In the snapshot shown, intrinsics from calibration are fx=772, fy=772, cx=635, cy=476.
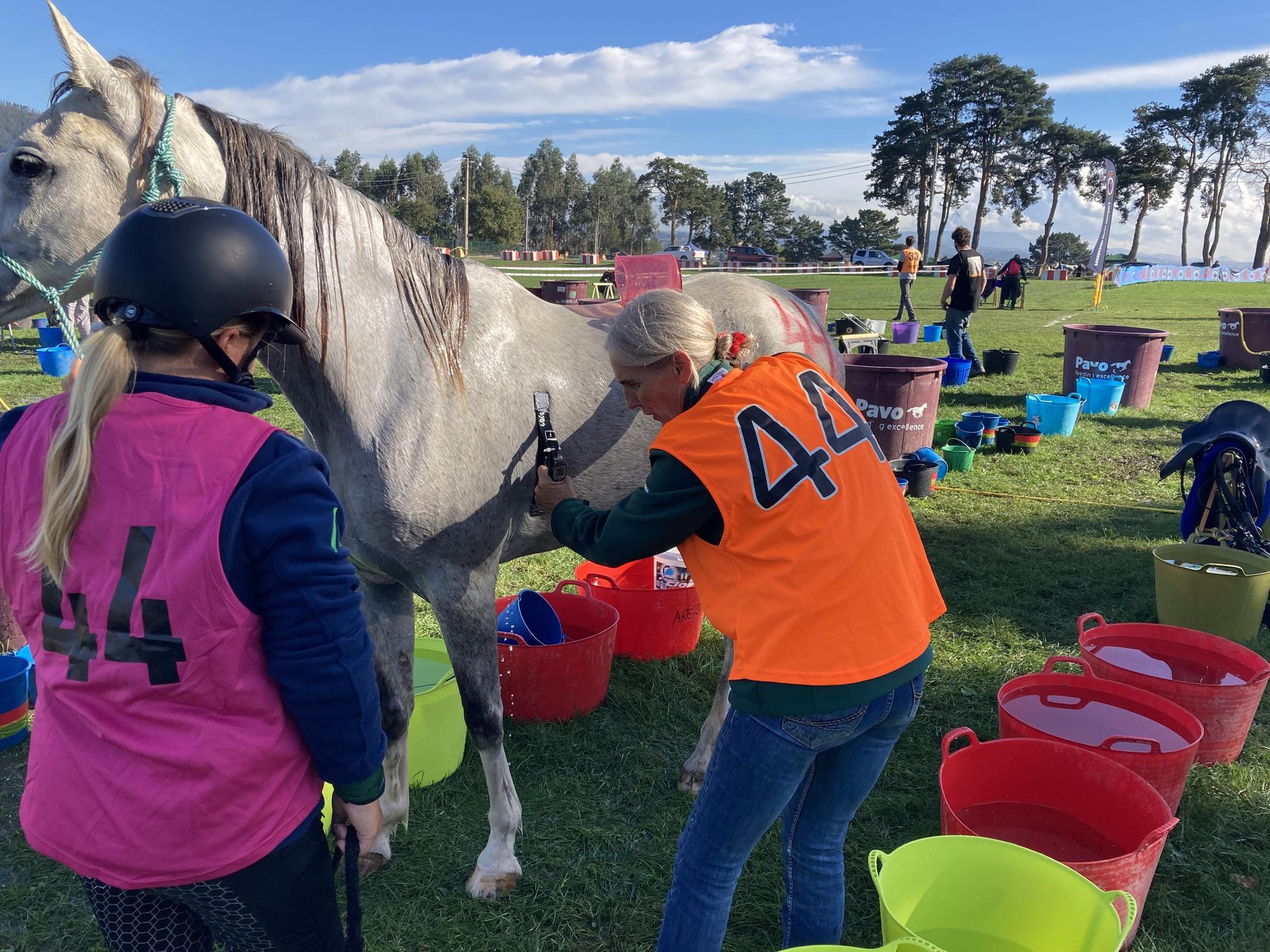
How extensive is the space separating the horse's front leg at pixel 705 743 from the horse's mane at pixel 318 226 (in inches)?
71.2

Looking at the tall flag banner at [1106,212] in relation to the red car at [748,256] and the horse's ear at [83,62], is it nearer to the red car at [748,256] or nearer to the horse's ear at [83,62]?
the horse's ear at [83,62]

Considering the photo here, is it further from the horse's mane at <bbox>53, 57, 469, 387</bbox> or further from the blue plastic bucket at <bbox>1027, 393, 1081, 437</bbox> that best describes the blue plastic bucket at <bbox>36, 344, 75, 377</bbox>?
the blue plastic bucket at <bbox>1027, 393, 1081, 437</bbox>

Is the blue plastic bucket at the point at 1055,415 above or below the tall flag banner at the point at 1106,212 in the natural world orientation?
below

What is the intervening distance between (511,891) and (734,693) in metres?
1.61

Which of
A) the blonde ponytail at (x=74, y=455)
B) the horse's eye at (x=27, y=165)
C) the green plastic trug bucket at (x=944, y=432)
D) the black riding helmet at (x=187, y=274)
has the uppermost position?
the horse's eye at (x=27, y=165)

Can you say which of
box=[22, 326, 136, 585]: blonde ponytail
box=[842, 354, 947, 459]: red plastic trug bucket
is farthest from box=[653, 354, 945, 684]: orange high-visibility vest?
box=[842, 354, 947, 459]: red plastic trug bucket

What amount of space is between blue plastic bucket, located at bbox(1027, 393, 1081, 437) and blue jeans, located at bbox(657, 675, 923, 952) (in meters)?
8.09

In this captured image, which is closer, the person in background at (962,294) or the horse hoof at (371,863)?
the horse hoof at (371,863)

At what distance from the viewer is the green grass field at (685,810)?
261 cm

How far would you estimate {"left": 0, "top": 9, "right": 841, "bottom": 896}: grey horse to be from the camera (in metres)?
2.09

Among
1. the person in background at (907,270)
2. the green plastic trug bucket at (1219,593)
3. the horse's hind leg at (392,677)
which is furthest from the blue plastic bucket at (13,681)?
the person in background at (907,270)

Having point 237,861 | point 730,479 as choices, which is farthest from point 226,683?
point 730,479

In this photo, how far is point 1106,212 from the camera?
2155cm

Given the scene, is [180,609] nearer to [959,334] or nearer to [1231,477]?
[1231,477]
